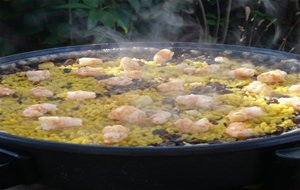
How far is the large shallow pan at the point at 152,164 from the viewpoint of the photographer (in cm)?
146

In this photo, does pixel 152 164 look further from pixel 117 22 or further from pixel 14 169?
pixel 117 22

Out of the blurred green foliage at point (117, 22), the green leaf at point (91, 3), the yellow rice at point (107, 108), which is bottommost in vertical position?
the yellow rice at point (107, 108)

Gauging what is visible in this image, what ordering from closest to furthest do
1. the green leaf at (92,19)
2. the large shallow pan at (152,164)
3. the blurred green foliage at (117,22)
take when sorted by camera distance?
the large shallow pan at (152,164) < the green leaf at (92,19) < the blurred green foliage at (117,22)

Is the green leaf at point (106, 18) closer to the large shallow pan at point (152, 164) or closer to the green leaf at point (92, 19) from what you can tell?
the green leaf at point (92, 19)

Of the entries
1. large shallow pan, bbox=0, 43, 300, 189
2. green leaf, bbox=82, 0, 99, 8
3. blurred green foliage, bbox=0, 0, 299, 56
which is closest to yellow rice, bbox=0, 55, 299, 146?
large shallow pan, bbox=0, 43, 300, 189

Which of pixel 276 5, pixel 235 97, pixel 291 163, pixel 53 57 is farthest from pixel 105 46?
pixel 276 5

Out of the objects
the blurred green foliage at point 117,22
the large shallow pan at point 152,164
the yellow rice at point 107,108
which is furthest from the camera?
the blurred green foliage at point 117,22

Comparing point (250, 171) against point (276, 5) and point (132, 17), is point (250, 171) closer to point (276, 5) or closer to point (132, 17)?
point (132, 17)

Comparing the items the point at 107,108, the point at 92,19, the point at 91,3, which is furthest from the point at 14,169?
the point at 91,3

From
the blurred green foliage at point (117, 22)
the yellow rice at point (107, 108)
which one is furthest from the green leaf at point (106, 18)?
the yellow rice at point (107, 108)

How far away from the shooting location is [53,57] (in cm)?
289

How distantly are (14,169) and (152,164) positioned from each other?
0.42m

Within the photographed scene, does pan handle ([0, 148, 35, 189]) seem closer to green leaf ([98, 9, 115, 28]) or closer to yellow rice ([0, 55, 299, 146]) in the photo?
yellow rice ([0, 55, 299, 146])

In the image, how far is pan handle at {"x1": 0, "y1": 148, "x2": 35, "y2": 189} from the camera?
1.52m
